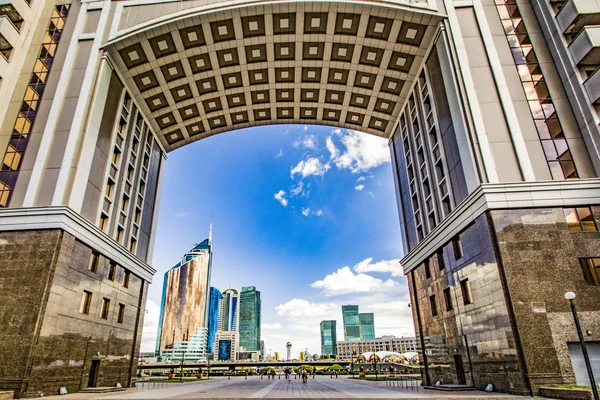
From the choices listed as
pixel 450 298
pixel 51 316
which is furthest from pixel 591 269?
pixel 51 316

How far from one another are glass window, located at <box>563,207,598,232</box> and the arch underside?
60.3 feet

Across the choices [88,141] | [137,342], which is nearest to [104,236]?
[88,141]

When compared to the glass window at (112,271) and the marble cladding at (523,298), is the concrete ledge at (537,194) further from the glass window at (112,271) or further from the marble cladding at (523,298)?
the glass window at (112,271)

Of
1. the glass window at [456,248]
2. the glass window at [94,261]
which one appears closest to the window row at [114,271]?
the glass window at [94,261]

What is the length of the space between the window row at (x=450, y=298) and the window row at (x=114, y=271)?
2706 cm

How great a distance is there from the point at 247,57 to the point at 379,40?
1311 centimetres

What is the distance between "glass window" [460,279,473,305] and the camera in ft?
81.7

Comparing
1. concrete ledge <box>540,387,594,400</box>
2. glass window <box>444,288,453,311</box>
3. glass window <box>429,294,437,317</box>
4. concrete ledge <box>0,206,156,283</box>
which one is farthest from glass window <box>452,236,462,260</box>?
concrete ledge <box>0,206,156,283</box>

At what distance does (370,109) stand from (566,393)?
32.3 metres

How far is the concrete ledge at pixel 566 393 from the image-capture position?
15.6 metres

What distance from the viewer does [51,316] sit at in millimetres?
22484

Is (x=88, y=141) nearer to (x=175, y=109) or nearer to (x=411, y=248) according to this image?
(x=175, y=109)

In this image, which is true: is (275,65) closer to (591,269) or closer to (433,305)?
(433,305)

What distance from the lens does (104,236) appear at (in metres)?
29.0
